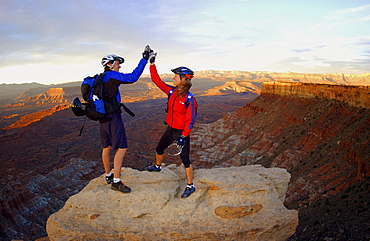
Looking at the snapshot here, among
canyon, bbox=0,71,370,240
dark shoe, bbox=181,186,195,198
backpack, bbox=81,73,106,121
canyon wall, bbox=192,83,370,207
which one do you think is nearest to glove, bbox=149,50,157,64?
backpack, bbox=81,73,106,121

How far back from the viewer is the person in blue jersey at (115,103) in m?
5.27

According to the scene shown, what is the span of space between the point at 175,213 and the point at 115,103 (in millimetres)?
2792

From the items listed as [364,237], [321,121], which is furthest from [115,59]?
[321,121]

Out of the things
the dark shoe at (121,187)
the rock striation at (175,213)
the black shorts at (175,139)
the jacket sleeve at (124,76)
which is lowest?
the rock striation at (175,213)

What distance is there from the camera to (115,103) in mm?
5461

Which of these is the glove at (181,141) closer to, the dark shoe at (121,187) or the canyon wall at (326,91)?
the dark shoe at (121,187)

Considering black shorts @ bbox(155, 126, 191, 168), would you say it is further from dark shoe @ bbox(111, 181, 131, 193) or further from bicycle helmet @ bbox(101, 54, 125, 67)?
bicycle helmet @ bbox(101, 54, 125, 67)

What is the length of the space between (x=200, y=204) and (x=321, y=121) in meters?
20.7

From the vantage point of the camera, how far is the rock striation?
5.23 meters

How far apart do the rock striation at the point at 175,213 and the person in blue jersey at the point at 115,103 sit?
0.49m

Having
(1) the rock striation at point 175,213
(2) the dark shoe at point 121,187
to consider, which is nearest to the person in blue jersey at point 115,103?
(2) the dark shoe at point 121,187

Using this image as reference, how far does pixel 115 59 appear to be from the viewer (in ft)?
18.1

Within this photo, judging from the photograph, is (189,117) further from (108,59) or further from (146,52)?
(108,59)

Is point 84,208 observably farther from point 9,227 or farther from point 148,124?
point 148,124
